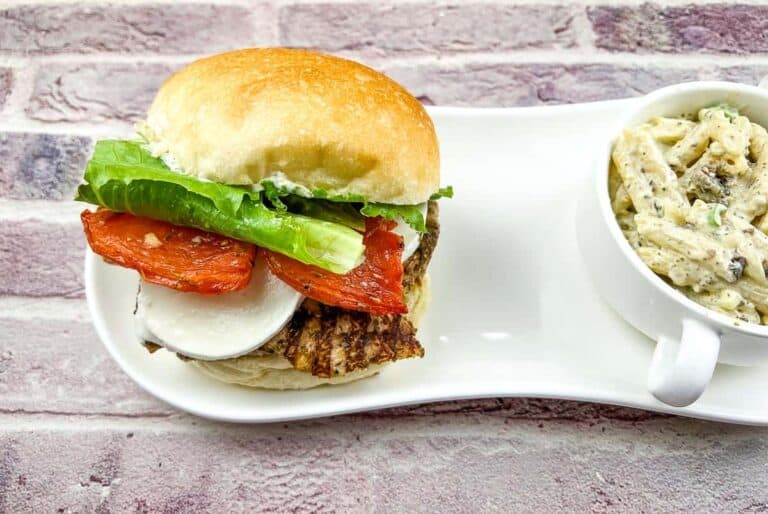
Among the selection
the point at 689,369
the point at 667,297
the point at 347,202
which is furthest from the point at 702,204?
the point at 347,202

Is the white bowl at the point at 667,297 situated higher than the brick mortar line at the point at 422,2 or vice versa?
the brick mortar line at the point at 422,2

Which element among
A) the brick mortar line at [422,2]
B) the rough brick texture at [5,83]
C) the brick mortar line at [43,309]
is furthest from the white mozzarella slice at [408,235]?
the rough brick texture at [5,83]

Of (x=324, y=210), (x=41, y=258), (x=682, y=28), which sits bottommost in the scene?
(x=41, y=258)

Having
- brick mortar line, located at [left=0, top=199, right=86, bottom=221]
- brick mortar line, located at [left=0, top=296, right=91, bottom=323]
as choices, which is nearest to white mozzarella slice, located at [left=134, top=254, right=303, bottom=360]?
brick mortar line, located at [left=0, top=296, right=91, bottom=323]

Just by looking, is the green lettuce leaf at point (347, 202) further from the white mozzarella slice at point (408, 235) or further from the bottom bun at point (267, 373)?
the bottom bun at point (267, 373)

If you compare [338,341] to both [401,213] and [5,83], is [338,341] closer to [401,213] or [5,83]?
[401,213]

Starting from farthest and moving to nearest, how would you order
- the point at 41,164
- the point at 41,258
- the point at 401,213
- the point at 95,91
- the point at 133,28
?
1. the point at 133,28
2. the point at 95,91
3. the point at 41,164
4. the point at 41,258
5. the point at 401,213

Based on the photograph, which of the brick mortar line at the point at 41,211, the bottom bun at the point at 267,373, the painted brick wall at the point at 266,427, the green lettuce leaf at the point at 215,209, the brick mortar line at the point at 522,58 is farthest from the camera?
the brick mortar line at the point at 522,58
